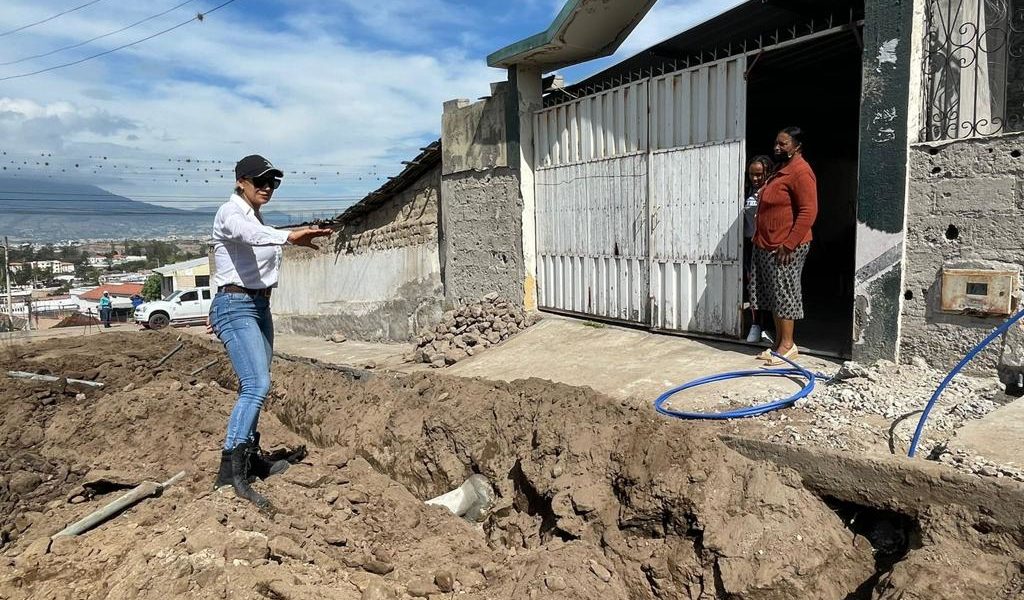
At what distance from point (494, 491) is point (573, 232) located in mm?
3939

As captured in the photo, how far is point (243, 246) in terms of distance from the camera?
3854mm

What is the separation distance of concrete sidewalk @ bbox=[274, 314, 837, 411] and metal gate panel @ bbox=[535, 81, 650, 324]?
0.36 metres

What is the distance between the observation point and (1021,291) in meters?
4.17

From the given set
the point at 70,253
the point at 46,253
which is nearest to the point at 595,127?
the point at 70,253

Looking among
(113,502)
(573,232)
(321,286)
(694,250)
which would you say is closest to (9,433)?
(113,502)

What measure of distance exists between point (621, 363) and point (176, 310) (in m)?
23.2

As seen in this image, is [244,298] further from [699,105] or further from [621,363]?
[699,105]

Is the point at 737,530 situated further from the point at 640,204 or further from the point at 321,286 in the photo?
the point at 321,286

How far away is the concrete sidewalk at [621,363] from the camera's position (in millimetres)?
4625

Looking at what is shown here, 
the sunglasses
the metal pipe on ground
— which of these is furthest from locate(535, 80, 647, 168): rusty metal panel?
the metal pipe on ground

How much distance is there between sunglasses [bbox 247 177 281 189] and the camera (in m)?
3.92

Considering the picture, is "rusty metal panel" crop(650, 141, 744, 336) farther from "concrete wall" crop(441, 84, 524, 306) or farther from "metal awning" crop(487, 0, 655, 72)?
"concrete wall" crop(441, 84, 524, 306)

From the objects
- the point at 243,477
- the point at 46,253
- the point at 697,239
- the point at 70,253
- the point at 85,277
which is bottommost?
the point at 85,277

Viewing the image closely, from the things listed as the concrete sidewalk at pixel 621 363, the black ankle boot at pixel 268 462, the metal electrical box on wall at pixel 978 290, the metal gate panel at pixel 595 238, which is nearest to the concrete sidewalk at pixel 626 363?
the concrete sidewalk at pixel 621 363
